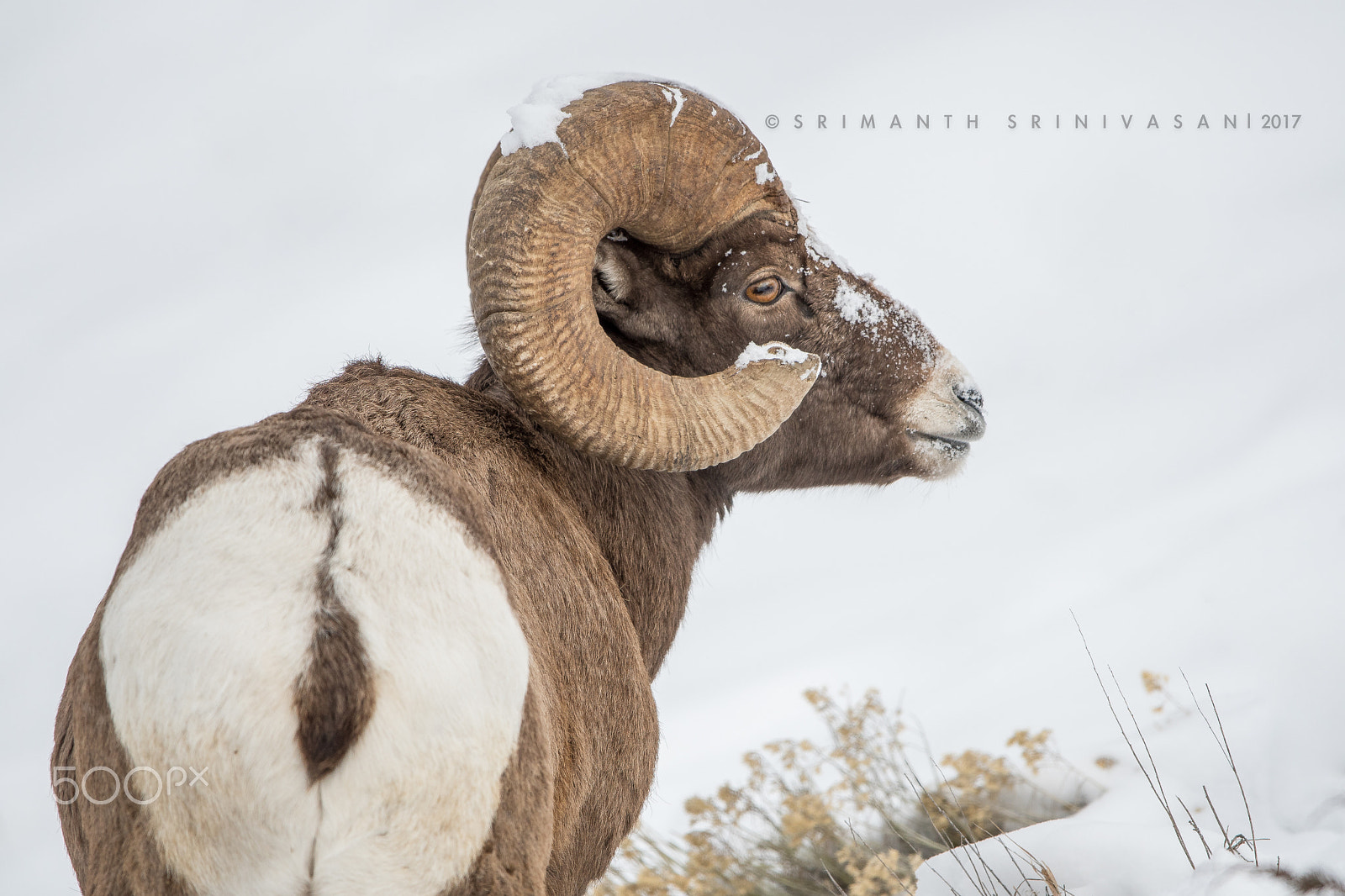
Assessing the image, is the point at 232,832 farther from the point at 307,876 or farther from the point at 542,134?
the point at 542,134

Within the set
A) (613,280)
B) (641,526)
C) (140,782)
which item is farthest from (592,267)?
(140,782)

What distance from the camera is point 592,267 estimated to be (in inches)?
160

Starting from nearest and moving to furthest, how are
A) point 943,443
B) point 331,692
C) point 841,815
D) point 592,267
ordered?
point 331,692
point 592,267
point 943,443
point 841,815

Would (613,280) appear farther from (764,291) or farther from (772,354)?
(772,354)

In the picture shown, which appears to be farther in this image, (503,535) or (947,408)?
(947,408)

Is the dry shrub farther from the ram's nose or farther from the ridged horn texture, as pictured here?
the ridged horn texture

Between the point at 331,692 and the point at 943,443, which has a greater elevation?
the point at 943,443

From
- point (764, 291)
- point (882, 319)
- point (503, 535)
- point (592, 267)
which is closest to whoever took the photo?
point (503, 535)

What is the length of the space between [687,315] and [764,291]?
393mm

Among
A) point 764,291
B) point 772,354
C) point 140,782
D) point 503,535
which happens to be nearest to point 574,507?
point 503,535

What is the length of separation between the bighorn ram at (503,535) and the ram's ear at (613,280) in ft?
0.05

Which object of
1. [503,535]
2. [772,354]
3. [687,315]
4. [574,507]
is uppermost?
[687,315]

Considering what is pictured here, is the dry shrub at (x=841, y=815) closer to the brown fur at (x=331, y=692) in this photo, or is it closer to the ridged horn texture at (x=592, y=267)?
the ridged horn texture at (x=592, y=267)

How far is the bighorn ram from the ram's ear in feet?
0.05
